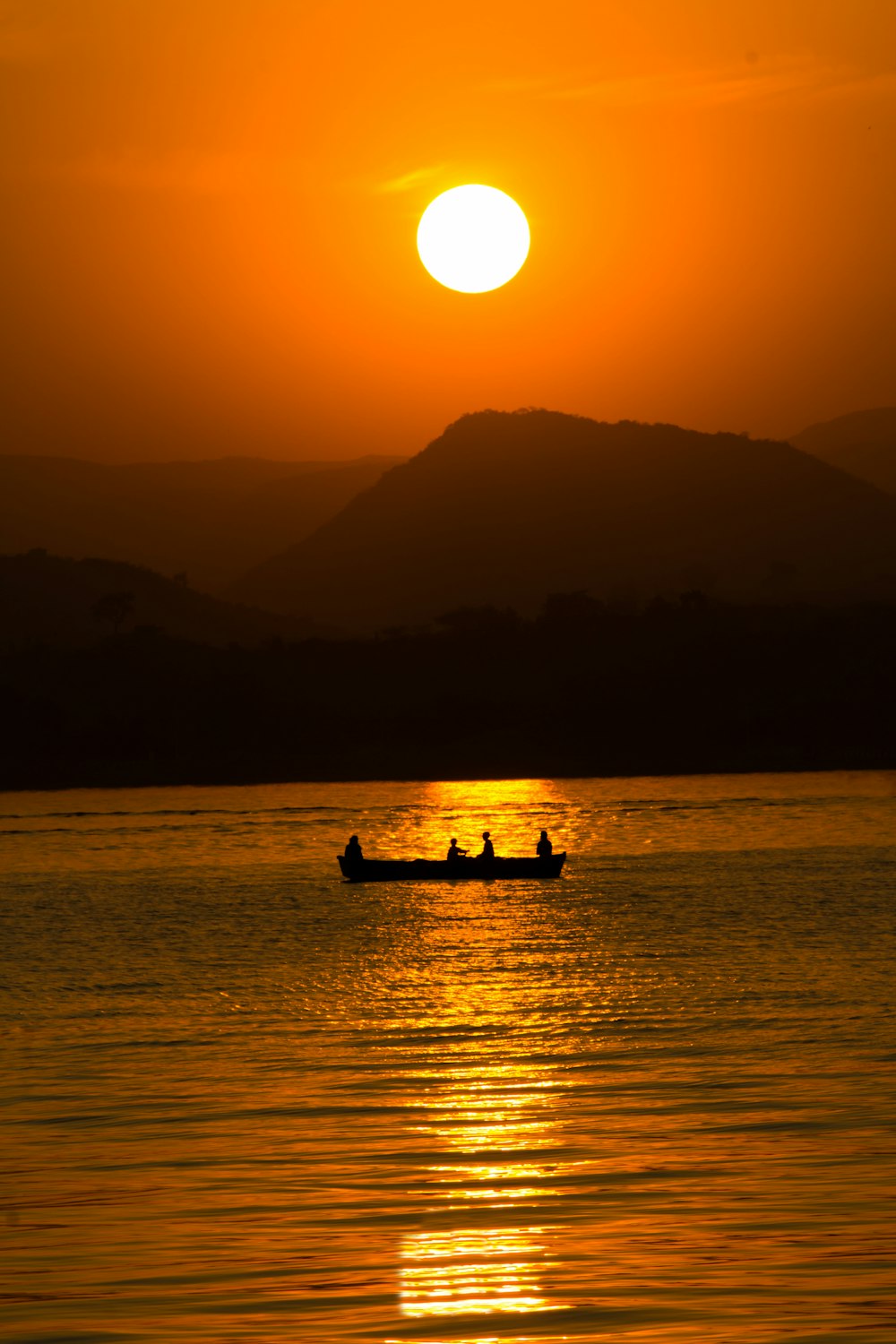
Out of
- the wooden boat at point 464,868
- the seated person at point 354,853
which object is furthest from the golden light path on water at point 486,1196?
the seated person at point 354,853

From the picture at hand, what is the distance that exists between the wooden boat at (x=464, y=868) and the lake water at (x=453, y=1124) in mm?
5541

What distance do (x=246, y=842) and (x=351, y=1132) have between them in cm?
7593

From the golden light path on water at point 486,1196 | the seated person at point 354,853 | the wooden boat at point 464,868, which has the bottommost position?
the golden light path on water at point 486,1196

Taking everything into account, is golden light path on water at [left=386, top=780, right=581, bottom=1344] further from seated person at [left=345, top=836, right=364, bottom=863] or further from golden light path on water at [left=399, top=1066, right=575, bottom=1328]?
seated person at [left=345, top=836, right=364, bottom=863]

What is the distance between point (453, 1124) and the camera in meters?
22.4

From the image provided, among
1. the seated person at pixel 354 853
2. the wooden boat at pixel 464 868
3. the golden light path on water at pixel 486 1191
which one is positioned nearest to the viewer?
the golden light path on water at pixel 486 1191

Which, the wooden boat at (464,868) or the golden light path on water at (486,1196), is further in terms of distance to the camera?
the wooden boat at (464,868)

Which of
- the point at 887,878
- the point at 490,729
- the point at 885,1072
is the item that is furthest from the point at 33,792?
the point at 885,1072

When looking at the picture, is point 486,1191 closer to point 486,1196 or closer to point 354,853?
point 486,1196

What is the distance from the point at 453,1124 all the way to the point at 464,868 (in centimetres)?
4432

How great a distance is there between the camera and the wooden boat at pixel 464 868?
66.1 meters

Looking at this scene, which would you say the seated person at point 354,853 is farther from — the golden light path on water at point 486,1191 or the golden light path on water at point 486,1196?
the golden light path on water at point 486,1196

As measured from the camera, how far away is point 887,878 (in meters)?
69.2

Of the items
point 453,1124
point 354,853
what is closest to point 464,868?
point 354,853
